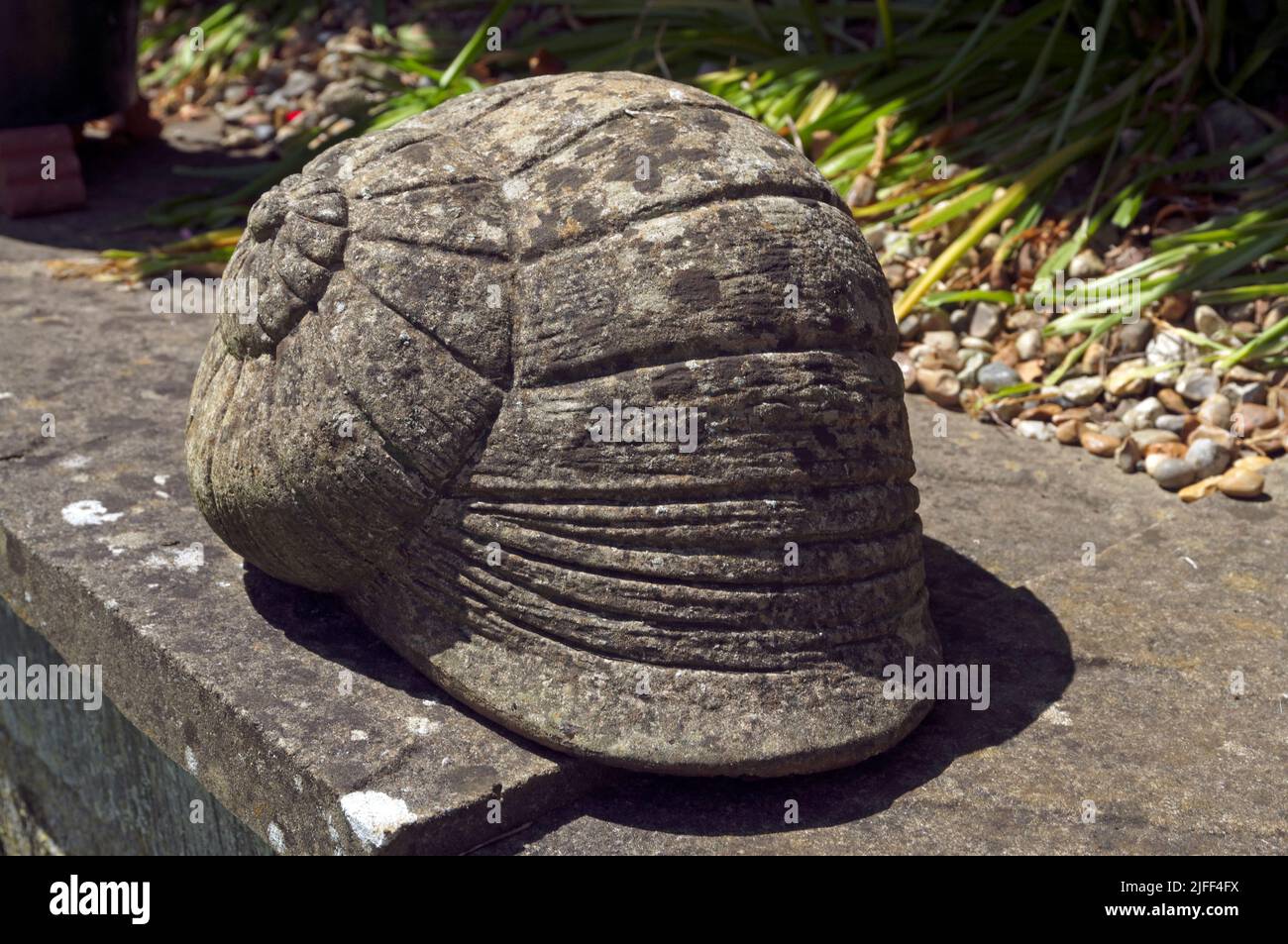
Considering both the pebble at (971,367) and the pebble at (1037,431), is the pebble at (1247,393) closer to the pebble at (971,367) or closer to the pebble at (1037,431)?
the pebble at (1037,431)

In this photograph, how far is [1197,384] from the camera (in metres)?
3.28

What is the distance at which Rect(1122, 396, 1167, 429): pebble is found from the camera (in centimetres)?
325

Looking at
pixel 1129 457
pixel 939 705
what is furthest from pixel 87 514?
pixel 1129 457

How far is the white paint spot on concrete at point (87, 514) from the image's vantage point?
2.68 meters

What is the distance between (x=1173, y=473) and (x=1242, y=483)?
0.14 meters

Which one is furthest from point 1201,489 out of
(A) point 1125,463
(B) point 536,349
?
(B) point 536,349

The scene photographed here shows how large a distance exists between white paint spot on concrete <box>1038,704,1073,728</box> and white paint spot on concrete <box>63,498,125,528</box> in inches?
70.0

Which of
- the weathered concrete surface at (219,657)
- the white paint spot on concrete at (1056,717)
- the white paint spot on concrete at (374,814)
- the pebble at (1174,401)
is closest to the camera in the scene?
the white paint spot on concrete at (374,814)

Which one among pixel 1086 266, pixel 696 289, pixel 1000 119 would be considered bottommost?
pixel 1086 266

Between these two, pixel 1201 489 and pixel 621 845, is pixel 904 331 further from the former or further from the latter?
pixel 621 845

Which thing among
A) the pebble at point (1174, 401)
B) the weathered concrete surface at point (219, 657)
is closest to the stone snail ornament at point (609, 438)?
the weathered concrete surface at point (219, 657)

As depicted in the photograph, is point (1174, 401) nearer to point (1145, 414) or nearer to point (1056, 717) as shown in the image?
point (1145, 414)

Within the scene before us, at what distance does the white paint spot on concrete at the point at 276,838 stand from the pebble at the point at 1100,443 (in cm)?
205

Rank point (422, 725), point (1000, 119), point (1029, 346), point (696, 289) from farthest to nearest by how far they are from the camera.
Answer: point (1000, 119)
point (1029, 346)
point (422, 725)
point (696, 289)
